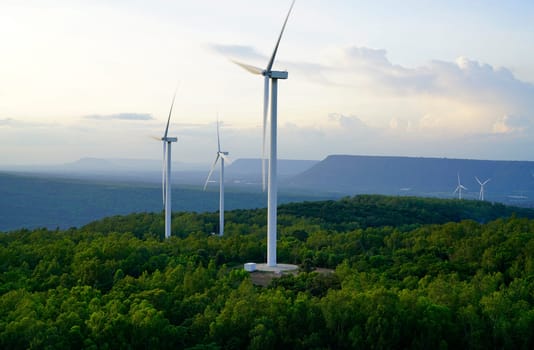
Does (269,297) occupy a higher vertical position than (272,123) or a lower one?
lower

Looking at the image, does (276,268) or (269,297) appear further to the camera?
(276,268)

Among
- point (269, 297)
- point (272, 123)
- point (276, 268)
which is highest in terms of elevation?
point (272, 123)

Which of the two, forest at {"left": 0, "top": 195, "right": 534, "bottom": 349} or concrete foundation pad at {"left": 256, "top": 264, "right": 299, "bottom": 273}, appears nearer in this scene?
forest at {"left": 0, "top": 195, "right": 534, "bottom": 349}

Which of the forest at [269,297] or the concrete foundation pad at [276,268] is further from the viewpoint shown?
the concrete foundation pad at [276,268]

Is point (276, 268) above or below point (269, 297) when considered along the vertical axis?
below

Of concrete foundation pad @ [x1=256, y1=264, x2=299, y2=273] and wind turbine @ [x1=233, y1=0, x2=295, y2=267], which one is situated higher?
wind turbine @ [x1=233, y1=0, x2=295, y2=267]

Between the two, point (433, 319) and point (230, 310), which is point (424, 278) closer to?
point (433, 319)

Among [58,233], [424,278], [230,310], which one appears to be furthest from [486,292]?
[58,233]

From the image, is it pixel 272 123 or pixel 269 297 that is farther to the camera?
pixel 272 123
